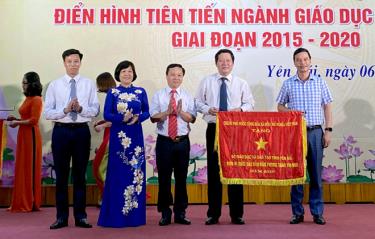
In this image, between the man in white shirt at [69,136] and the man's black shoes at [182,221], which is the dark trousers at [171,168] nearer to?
the man's black shoes at [182,221]

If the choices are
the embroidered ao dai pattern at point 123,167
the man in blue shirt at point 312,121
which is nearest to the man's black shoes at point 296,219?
the man in blue shirt at point 312,121

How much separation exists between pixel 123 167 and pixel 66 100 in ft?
2.27

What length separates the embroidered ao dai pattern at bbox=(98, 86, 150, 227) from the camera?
3.19m

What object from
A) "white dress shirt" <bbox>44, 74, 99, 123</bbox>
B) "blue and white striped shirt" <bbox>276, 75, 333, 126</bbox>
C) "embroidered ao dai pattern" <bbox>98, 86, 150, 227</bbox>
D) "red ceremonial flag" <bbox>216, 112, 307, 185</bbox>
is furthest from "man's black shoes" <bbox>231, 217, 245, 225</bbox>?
"white dress shirt" <bbox>44, 74, 99, 123</bbox>

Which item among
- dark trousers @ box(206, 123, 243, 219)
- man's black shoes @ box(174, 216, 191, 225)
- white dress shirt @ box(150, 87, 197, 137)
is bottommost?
man's black shoes @ box(174, 216, 191, 225)

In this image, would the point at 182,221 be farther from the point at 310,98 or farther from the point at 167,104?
the point at 310,98

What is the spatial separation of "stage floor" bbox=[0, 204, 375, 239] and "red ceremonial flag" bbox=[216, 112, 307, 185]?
378 mm

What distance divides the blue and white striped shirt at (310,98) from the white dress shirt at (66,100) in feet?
5.29

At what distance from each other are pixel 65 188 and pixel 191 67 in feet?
6.96

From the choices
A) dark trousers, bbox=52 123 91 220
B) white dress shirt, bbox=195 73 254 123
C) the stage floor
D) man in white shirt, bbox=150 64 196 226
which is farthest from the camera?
white dress shirt, bbox=195 73 254 123

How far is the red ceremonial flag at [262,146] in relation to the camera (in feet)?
10.8

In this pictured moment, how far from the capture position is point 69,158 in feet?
10.6

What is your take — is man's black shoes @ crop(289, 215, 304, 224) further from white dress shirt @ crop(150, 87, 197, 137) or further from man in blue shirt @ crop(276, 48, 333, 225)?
white dress shirt @ crop(150, 87, 197, 137)

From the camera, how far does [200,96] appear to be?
11.4ft
